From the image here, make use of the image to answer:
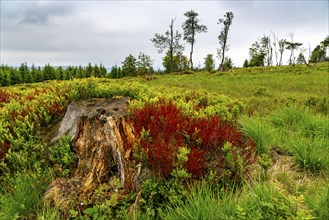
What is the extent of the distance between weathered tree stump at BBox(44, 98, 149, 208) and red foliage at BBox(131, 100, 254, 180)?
273 mm

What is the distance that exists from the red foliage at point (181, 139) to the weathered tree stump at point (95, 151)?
27cm

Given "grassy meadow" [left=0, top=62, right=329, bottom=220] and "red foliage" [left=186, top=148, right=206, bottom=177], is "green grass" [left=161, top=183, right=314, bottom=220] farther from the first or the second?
"red foliage" [left=186, top=148, right=206, bottom=177]

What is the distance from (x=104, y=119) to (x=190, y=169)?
1804 millimetres

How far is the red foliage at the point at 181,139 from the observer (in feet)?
13.5

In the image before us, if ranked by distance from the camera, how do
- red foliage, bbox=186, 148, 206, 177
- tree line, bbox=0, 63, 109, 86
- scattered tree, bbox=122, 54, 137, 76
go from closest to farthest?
red foliage, bbox=186, 148, 206, 177
tree line, bbox=0, 63, 109, 86
scattered tree, bbox=122, 54, 137, 76

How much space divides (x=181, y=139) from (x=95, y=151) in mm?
1480

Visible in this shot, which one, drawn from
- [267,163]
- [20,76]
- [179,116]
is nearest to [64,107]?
[179,116]

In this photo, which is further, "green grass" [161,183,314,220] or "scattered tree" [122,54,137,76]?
"scattered tree" [122,54,137,76]

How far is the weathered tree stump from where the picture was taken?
4.14 m

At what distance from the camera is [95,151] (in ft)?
15.9

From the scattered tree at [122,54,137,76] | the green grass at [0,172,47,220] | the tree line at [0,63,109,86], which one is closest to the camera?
the green grass at [0,172,47,220]

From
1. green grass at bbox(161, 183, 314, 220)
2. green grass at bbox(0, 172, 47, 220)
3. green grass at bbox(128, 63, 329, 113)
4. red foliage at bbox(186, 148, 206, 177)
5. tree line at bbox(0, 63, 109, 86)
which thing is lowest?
green grass at bbox(0, 172, 47, 220)

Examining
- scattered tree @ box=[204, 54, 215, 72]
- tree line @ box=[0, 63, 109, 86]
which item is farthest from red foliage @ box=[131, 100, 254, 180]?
scattered tree @ box=[204, 54, 215, 72]

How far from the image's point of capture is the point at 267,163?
397cm
